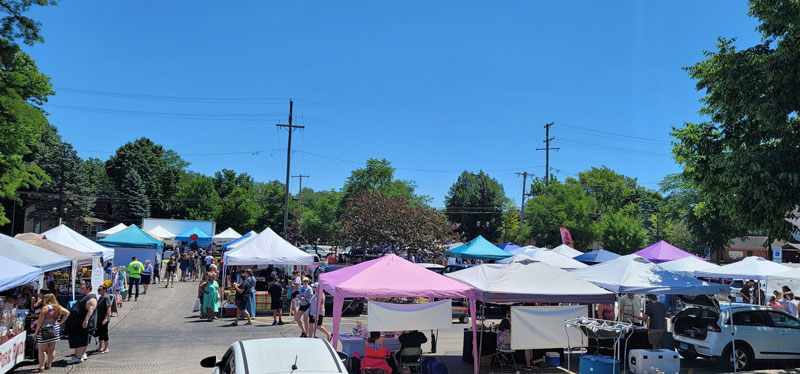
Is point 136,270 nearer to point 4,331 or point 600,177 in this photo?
point 4,331

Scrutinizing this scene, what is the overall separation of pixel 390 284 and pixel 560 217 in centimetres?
3511

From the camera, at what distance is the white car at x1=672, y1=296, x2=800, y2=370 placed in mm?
11977

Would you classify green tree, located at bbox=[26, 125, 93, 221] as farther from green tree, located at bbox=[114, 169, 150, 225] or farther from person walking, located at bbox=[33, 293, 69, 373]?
person walking, located at bbox=[33, 293, 69, 373]

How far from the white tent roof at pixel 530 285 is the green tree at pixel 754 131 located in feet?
14.0

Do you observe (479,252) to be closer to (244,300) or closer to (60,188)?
(244,300)

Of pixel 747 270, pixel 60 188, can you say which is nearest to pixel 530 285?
pixel 747 270

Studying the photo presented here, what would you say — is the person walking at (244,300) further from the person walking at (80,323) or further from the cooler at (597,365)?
the cooler at (597,365)

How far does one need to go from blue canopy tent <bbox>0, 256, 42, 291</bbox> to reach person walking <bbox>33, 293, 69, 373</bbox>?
1.87 ft

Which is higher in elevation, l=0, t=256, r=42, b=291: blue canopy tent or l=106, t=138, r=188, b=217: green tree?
l=106, t=138, r=188, b=217: green tree

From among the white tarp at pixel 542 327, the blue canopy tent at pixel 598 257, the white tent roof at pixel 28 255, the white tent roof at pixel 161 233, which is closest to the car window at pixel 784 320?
the white tarp at pixel 542 327

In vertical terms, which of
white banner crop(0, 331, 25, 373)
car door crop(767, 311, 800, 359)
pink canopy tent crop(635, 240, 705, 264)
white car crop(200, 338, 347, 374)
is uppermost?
pink canopy tent crop(635, 240, 705, 264)

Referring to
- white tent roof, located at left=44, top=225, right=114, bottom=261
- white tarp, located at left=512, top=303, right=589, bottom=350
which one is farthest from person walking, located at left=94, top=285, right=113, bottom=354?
white tarp, located at left=512, top=303, right=589, bottom=350

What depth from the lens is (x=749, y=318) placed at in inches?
481

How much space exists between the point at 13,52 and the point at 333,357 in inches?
543
